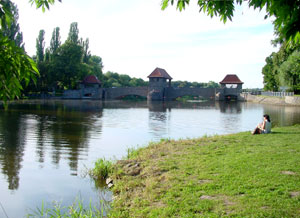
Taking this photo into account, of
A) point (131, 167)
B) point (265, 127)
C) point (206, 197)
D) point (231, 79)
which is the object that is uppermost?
point (231, 79)

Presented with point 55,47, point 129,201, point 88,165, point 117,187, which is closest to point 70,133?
point 88,165

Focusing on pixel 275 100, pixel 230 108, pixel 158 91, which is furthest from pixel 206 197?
pixel 158 91

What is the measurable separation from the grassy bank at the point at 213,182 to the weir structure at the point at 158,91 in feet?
194

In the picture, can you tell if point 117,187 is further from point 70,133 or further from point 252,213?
point 70,133

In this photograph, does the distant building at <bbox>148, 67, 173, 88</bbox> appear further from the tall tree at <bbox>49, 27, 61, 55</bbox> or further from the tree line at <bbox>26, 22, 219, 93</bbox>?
the tall tree at <bbox>49, 27, 61, 55</bbox>

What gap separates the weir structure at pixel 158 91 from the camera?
67.2 m

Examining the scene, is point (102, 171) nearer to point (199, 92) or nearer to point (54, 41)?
point (199, 92)

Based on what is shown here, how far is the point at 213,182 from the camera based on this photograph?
19.2 ft

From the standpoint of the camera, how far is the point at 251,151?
847 centimetres

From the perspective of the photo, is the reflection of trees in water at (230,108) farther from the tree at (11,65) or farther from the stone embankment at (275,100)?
the tree at (11,65)

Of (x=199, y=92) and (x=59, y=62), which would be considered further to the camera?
(x=199, y=92)

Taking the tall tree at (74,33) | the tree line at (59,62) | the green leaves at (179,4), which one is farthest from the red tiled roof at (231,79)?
the green leaves at (179,4)

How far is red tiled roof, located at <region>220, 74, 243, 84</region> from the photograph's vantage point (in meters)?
69.8

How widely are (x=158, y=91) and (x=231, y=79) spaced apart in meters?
17.3
